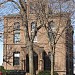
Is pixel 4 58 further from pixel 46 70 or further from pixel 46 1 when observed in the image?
pixel 46 1

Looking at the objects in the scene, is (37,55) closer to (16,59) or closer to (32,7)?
(16,59)

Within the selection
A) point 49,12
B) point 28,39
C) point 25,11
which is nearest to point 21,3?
point 25,11

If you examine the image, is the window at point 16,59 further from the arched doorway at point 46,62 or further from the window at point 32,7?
the window at point 32,7

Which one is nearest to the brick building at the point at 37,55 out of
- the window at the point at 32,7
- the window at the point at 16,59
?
the window at the point at 16,59

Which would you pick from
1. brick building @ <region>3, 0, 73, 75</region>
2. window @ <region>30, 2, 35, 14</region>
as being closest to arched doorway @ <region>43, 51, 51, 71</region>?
brick building @ <region>3, 0, 73, 75</region>

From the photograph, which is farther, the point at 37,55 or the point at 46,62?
the point at 46,62

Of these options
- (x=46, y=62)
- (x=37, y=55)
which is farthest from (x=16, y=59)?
(x=46, y=62)

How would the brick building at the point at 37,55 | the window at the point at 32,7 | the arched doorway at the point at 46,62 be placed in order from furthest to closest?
the arched doorway at the point at 46,62 < the brick building at the point at 37,55 < the window at the point at 32,7

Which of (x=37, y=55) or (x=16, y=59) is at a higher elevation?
(x=37, y=55)

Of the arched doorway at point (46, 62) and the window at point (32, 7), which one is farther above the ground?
the window at point (32, 7)

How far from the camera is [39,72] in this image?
202 feet

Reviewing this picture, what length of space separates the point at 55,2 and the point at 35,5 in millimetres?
2430

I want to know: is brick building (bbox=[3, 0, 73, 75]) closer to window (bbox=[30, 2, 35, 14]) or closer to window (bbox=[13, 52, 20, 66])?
window (bbox=[13, 52, 20, 66])

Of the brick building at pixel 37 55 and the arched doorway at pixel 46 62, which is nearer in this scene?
the brick building at pixel 37 55
